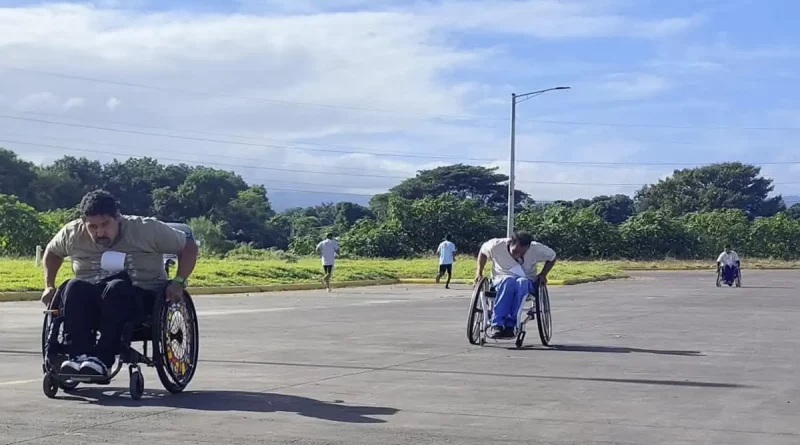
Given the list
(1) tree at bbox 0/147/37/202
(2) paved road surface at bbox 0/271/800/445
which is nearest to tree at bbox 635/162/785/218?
(1) tree at bbox 0/147/37/202

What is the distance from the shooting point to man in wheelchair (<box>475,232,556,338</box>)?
13453 mm

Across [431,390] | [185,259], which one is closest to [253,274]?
[431,390]

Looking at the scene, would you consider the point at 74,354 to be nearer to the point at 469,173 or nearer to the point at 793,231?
the point at 793,231

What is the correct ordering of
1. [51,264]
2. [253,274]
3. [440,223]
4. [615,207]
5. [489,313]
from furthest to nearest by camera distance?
1. [615,207]
2. [440,223]
3. [253,274]
4. [489,313]
5. [51,264]

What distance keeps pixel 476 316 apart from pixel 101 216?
6215mm

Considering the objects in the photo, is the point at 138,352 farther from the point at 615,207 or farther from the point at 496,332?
the point at 615,207

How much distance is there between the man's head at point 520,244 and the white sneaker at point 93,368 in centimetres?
630

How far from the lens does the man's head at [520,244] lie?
1378 centimetres

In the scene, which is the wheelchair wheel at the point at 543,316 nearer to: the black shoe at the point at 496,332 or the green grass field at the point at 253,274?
the black shoe at the point at 496,332

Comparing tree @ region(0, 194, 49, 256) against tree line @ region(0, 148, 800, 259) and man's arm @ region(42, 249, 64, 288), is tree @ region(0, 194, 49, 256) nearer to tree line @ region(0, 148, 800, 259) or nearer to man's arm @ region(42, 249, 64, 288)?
tree line @ region(0, 148, 800, 259)

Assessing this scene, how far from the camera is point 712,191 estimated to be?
342ft

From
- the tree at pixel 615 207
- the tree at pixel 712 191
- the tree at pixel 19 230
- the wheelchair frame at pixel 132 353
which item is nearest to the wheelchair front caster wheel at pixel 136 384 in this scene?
the wheelchair frame at pixel 132 353

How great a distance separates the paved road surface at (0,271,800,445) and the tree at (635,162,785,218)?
289 feet

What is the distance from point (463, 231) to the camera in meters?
69.1
